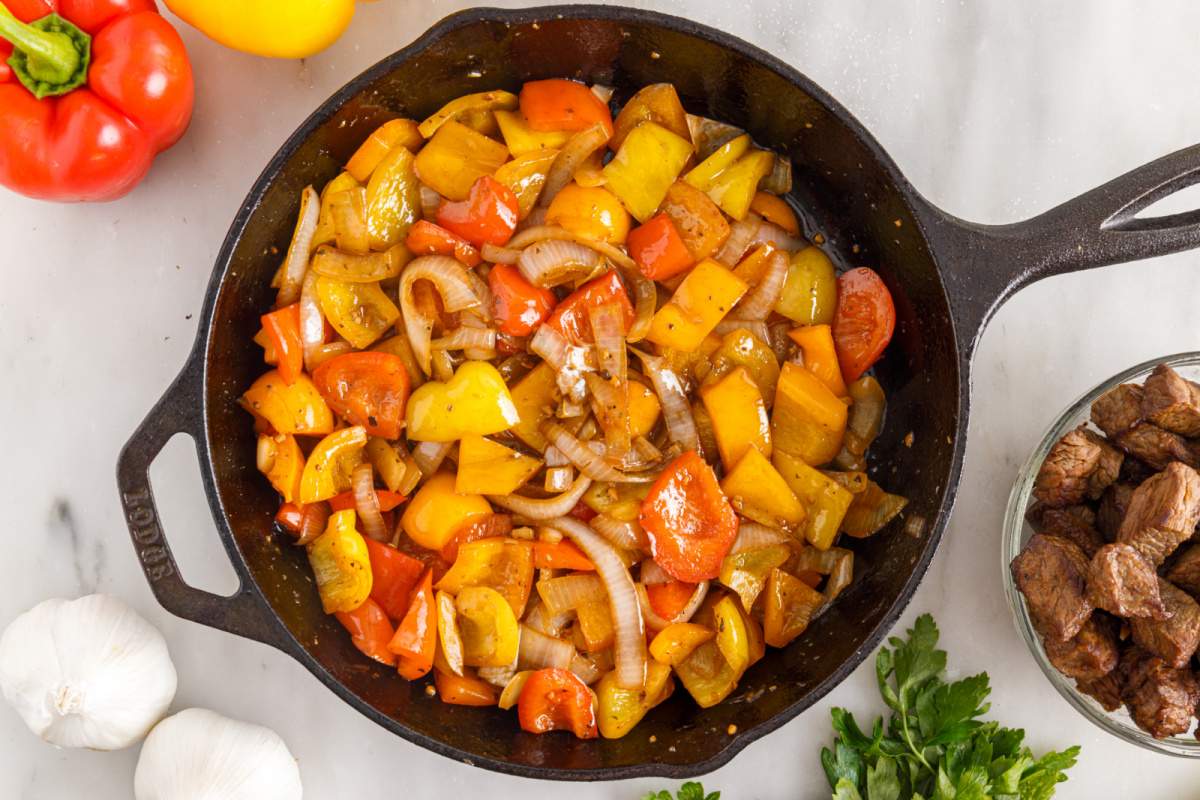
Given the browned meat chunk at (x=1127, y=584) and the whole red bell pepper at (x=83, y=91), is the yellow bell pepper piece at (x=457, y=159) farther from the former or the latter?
the browned meat chunk at (x=1127, y=584)

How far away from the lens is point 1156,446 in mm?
2340

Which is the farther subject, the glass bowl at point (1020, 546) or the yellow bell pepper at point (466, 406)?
the glass bowl at point (1020, 546)

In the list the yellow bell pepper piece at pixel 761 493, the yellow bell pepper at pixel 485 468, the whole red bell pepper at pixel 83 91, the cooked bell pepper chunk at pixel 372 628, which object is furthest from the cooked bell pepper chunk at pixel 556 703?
the whole red bell pepper at pixel 83 91

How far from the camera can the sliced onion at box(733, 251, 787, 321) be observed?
2.46 metres

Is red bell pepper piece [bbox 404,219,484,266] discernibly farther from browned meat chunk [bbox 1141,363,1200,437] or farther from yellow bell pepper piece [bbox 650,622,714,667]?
browned meat chunk [bbox 1141,363,1200,437]

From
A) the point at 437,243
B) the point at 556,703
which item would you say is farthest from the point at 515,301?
the point at 556,703

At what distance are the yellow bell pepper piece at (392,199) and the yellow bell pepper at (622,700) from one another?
1.15m

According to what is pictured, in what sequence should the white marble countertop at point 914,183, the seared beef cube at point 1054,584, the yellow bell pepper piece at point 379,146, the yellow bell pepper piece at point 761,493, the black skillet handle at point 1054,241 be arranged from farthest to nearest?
1. the white marble countertop at point 914,183
2. the yellow bell pepper piece at point 379,146
3. the yellow bell pepper piece at point 761,493
4. the seared beef cube at point 1054,584
5. the black skillet handle at point 1054,241

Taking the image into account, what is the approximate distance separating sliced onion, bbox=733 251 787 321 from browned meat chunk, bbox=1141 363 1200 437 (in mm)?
851

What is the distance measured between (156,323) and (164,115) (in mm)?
539

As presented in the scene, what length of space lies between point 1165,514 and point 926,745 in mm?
789

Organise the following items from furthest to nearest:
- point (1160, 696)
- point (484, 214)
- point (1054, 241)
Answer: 1. point (484, 214)
2. point (1160, 696)
3. point (1054, 241)

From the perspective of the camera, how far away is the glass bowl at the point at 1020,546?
2467 mm

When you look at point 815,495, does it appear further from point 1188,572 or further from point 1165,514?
point 1188,572
